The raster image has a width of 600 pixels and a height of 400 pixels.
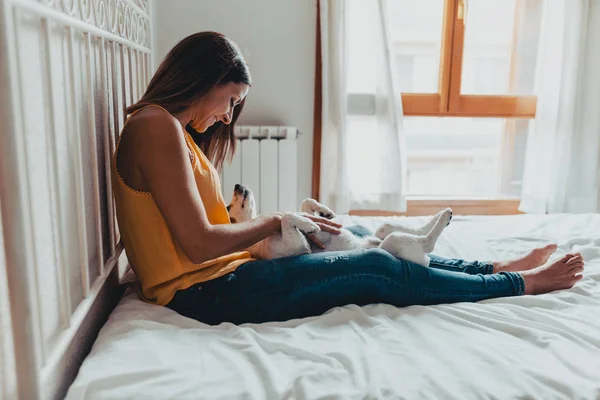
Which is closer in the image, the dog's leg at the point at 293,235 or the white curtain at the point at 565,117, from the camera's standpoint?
the dog's leg at the point at 293,235

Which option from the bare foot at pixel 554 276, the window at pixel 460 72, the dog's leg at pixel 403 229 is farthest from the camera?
the window at pixel 460 72

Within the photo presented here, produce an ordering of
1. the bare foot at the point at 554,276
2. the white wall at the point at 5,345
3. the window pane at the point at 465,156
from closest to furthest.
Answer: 1. the white wall at the point at 5,345
2. the bare foot at the point at 554,276
3. the window pane at the point at 465,156

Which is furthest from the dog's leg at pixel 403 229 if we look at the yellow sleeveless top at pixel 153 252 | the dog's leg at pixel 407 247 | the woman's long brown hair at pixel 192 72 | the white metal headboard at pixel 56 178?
the white metal headboard at pixel 56 178

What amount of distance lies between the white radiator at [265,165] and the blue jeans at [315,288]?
1.26 m

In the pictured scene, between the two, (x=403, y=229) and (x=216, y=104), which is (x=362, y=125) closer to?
(x=403, y=229)

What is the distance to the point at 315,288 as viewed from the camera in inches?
45.2

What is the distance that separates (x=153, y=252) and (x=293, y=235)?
32cm

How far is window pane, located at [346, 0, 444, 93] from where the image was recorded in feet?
8.20

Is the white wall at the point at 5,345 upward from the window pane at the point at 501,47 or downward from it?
downward

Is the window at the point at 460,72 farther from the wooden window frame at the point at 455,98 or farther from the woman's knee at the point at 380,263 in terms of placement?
the woman's knee at the point at 380,263

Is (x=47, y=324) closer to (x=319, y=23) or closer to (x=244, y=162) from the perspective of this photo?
(x=244, y=162)

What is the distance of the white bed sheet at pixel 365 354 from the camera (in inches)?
33.2

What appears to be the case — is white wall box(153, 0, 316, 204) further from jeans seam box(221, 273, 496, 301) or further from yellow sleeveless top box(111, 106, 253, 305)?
jeans seam box(221, 273, 496, 301)

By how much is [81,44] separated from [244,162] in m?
1.37
